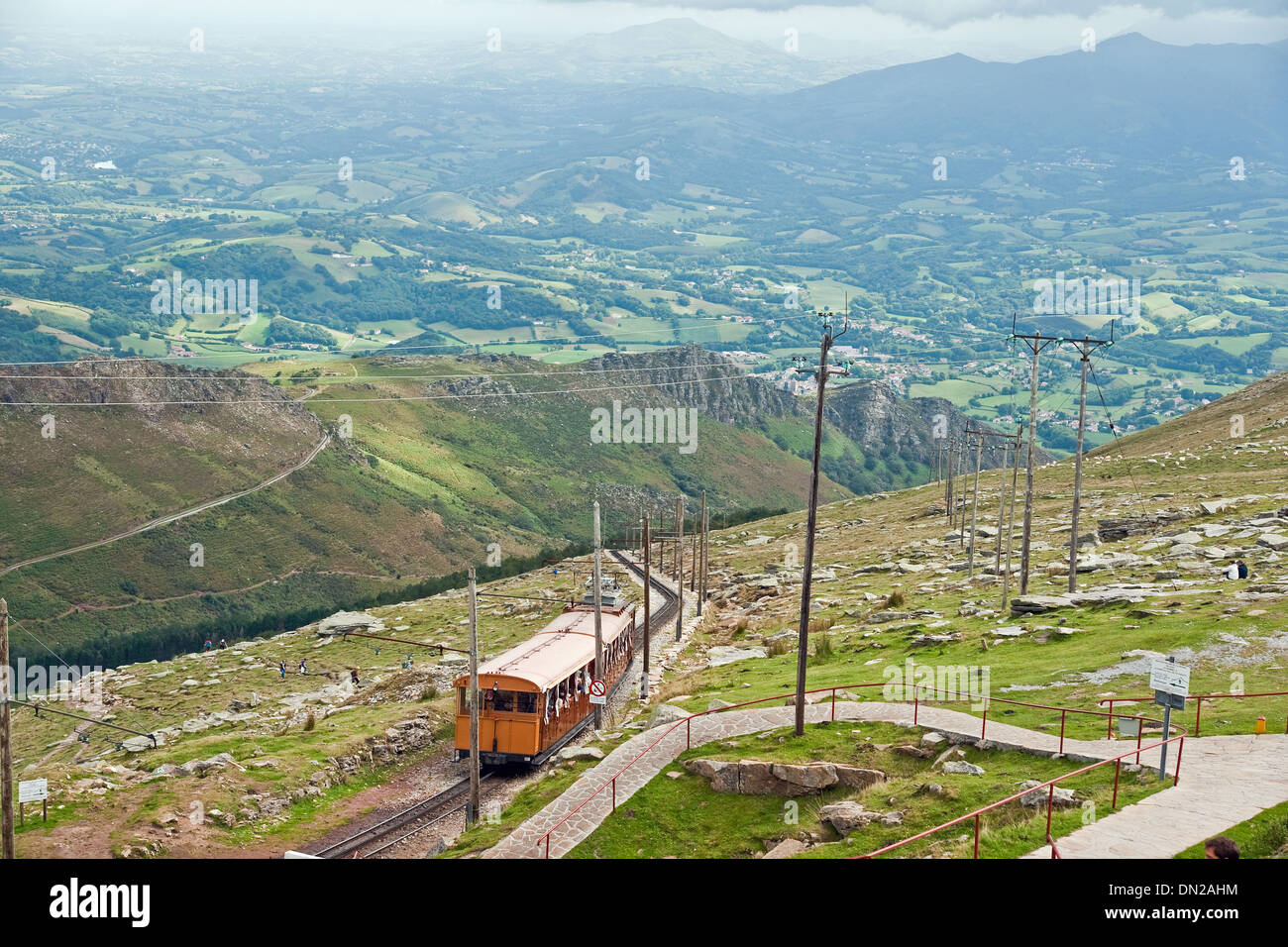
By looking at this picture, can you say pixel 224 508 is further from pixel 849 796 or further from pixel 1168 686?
pixel 1168 686

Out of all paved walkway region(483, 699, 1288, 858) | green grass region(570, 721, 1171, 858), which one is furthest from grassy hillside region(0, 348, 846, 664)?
green grass region(570, 721, 1171, 858)

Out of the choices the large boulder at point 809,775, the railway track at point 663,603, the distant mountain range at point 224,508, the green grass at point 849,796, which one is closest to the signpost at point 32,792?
the green grass at point 849,796

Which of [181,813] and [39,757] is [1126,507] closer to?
[181,813]

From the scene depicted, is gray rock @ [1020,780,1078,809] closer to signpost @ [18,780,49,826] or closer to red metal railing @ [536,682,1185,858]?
red metal railing @ [536,682,1185,858]
